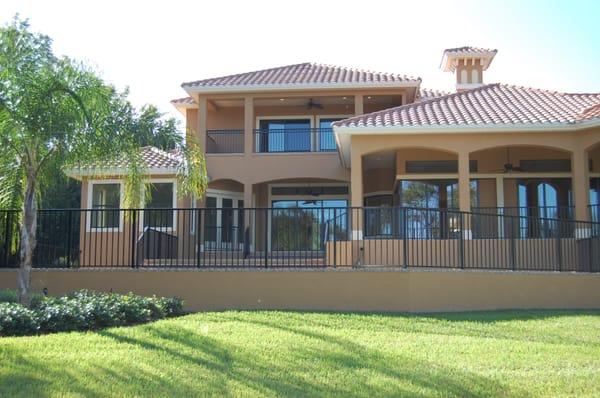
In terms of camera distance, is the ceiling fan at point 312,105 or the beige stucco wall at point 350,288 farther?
the ceiling fan at point 312,105

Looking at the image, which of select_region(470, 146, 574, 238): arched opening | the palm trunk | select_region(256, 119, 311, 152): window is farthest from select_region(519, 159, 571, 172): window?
the palm trunk

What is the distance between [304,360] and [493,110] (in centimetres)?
1144

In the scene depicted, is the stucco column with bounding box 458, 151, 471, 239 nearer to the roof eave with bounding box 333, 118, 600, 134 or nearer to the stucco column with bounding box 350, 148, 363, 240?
the roof eave with bounding box 333, 118, 600, 134

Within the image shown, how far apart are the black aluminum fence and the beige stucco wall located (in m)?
0.38

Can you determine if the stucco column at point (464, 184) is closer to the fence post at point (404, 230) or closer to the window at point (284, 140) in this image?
the fence post at point (404, 230)

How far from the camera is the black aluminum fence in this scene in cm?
1300

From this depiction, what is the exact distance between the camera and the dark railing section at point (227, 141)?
72.3 ft

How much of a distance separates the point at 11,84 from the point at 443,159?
11.8 metres

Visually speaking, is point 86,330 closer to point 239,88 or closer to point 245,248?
point 245,248

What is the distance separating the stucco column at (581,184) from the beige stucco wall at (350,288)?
2.83 m

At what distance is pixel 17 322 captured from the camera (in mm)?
8758

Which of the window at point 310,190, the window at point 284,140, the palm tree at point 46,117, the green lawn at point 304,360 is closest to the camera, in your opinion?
the green lawn at point 304,360

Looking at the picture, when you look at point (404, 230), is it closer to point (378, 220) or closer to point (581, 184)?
point (378, 220)

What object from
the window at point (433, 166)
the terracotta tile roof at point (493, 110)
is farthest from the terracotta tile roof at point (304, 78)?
the window at point (433, 166)
